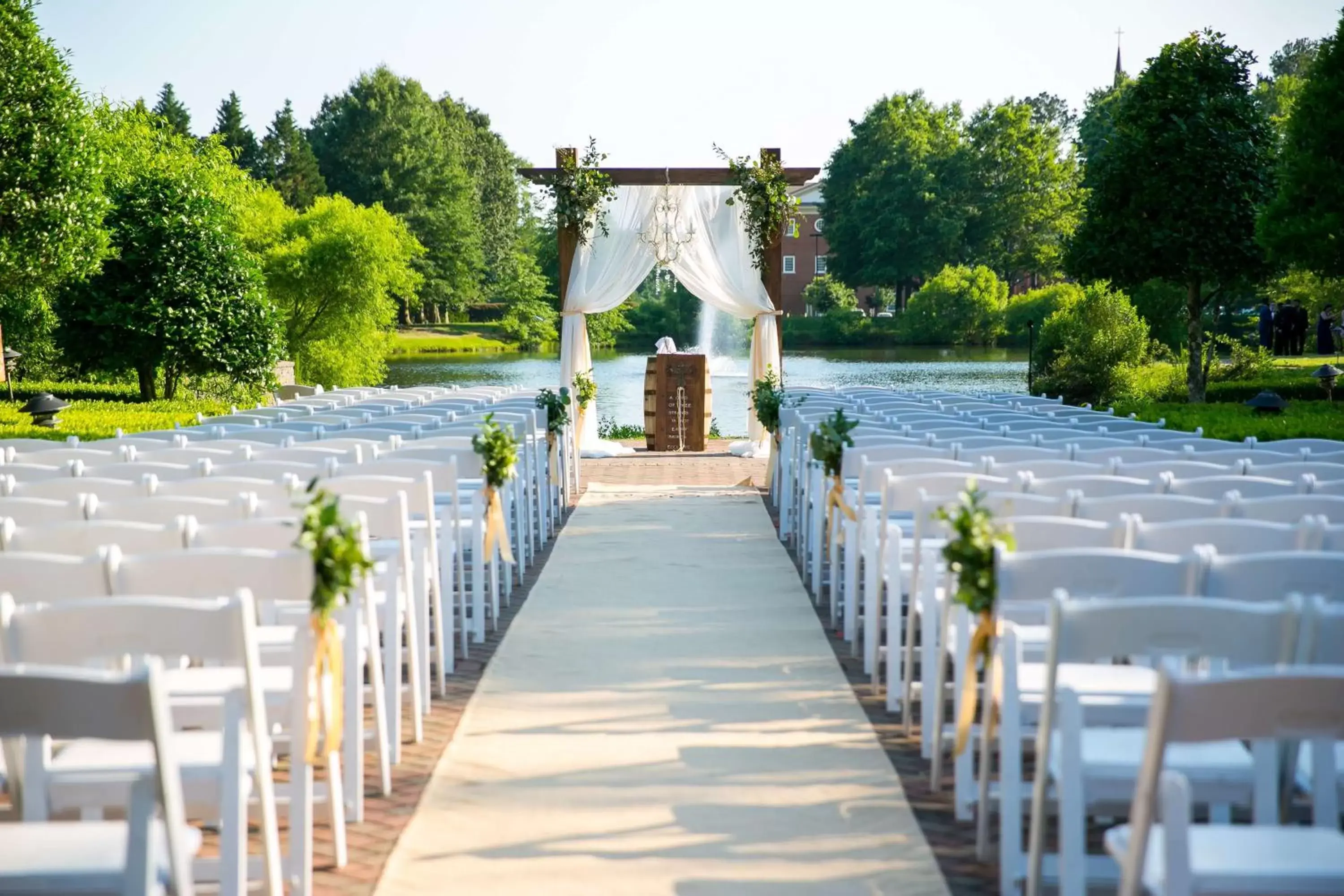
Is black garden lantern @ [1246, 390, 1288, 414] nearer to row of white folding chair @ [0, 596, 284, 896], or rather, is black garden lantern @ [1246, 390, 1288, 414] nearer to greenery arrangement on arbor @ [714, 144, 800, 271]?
greenery arrangement on arbor @ [714, 144, 800, 271]

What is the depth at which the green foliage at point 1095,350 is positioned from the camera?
19.2m

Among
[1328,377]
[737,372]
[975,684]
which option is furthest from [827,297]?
[975,684]

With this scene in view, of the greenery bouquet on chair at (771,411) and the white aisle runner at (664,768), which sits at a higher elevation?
the greenery bouquet on chair at (771,411)

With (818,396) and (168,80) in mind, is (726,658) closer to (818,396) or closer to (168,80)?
(818,396)

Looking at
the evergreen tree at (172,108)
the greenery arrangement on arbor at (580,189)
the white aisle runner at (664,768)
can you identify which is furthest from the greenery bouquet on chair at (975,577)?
the evergreen tree at (172,108)

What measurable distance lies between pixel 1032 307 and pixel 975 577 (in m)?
38.1

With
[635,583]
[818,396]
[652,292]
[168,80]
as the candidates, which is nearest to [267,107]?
[168,80]

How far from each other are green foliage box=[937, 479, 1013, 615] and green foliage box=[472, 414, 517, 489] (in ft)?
11.7

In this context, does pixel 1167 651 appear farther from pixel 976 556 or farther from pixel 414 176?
pixel 414 176

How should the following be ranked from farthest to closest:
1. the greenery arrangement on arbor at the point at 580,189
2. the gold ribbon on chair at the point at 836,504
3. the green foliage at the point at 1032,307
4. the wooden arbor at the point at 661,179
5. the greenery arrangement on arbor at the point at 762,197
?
1. the green foliage at the point at 1032,307
2. the wooden arbor at the point at 661,179
3. the greenery arrangement on arbor at the point at 580,189
4. the greenery arrangement on arbor at the point at 762,197
5. the gold ribbon on chair at the point at 836,504

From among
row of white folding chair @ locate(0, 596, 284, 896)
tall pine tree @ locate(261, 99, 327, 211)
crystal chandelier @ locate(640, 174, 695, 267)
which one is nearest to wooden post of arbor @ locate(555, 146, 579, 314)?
crystal chandelier @ locate(640, 174, 695, 267)

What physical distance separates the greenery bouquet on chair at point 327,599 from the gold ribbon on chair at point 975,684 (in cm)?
182

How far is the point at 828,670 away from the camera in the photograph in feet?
Answer: 20.2

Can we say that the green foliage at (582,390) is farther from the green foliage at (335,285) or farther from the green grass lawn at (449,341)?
the green grass lawn at (449,341)
